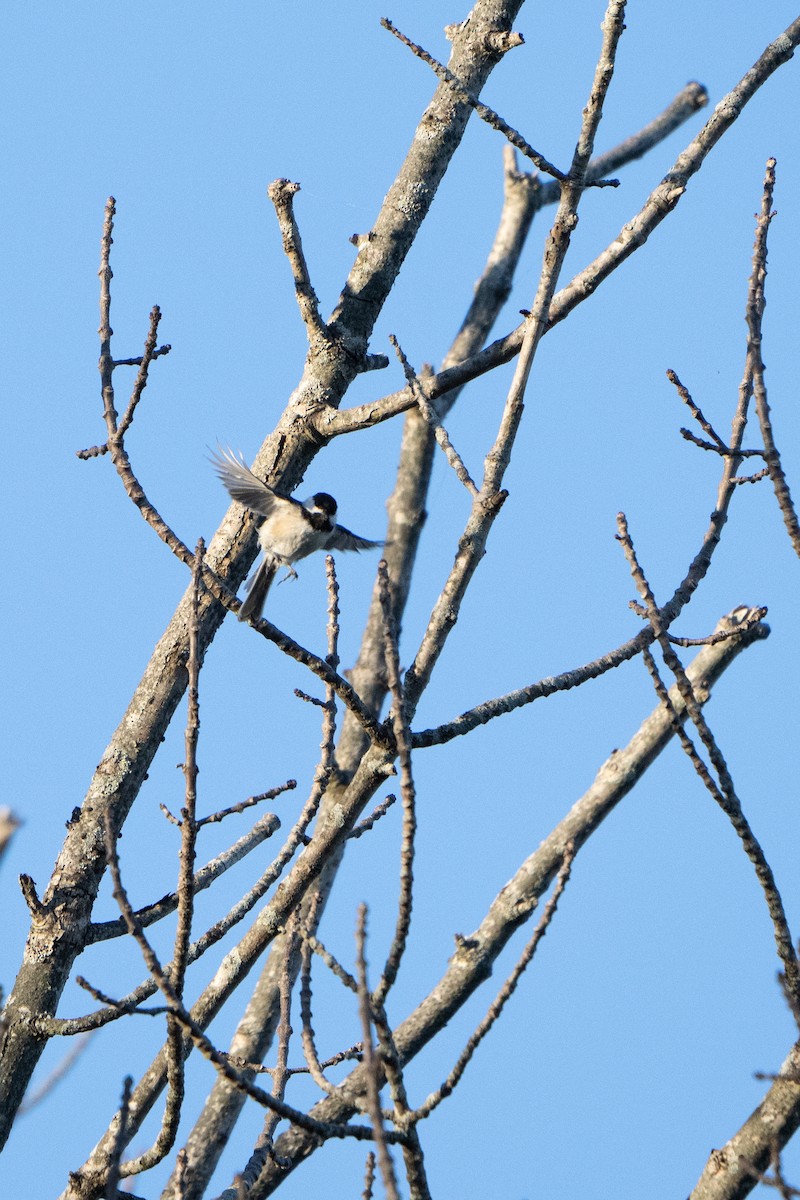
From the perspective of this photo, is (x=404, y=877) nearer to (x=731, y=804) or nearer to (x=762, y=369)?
(x=731, y=804)

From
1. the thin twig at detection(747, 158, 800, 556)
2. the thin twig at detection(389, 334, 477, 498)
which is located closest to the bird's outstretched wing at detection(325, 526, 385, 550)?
the thin twig at detection(389, 334, 477, 498)

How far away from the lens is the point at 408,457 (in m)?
7.89

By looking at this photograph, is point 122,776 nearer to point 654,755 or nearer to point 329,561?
point 329,561

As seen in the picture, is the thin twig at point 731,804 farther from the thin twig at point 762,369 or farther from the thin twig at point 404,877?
the thin twig at point 404,877

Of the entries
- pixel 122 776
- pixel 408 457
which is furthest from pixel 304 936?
pixel 408 457

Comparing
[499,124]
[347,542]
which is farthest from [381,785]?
[347,542]

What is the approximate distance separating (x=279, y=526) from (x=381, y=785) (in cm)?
151

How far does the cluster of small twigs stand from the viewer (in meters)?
2.35

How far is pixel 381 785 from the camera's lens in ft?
10.3

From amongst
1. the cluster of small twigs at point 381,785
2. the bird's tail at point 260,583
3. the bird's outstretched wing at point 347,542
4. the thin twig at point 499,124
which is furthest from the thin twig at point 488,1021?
the bird's outstretched wing at point 347,542

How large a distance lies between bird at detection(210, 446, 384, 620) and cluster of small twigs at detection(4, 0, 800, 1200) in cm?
9

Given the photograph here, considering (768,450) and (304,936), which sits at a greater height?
(768,450)

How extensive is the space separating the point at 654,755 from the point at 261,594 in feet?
5.67

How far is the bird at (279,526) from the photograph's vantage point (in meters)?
4.31
